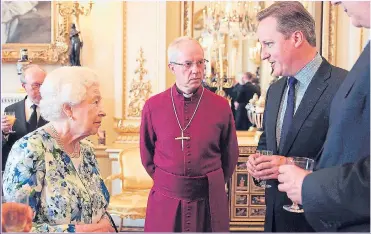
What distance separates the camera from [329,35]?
233 inches

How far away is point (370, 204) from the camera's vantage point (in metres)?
1.61

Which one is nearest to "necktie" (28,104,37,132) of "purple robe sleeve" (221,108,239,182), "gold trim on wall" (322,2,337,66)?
"purple robe sleeve" (221,108,239,182)

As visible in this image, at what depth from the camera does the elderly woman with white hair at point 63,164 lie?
7.20ft

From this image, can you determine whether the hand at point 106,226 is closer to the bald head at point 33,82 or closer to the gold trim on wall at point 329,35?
the bald head at point 33,82

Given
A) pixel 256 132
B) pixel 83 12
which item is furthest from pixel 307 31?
pixel 83 12

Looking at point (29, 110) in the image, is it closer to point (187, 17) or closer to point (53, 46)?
point (53, 46)

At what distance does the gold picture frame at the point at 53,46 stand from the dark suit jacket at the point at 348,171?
14.5 ft

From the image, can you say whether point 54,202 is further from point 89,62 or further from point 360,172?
point 89,62

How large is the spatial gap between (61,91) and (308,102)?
3.80 ft

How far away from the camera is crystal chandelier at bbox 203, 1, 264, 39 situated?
569cm

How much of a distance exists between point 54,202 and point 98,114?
1.56ft

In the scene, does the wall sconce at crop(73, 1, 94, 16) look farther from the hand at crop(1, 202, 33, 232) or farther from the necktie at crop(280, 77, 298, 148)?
the hand at crop(1, 202, 33, 232)

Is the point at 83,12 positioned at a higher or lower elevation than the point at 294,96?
higher

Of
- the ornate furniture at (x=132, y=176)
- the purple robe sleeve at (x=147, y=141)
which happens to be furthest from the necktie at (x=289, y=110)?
the ornate furniture at (x=132, y=176)
